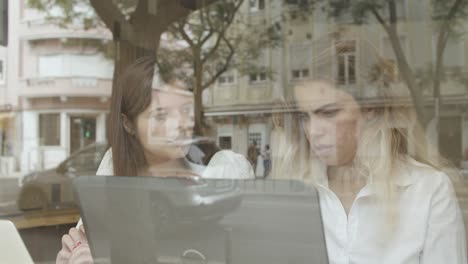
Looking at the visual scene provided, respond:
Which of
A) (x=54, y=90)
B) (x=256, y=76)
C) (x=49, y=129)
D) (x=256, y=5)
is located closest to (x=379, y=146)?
(x=54, y=90)

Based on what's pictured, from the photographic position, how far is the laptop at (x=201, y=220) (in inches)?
37.6

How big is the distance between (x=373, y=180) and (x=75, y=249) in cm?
75

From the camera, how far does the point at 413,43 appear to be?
17.8ft

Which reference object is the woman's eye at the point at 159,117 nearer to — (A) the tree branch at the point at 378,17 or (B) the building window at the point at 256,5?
(A) the tree branch at the point at 378,17

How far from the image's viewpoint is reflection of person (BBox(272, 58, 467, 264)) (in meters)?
1.01

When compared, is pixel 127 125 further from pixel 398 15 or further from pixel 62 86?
pixel 398 15

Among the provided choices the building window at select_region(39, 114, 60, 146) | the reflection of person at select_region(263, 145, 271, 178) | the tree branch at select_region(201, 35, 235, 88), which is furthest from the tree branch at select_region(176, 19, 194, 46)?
the reflection of person at select_region(263, 145, 271, 178)

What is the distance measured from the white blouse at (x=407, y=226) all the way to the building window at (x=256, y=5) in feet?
16.7

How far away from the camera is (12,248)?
62.9 inches

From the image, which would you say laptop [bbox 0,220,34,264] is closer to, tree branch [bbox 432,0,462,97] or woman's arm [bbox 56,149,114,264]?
woman's arm [bbox 56,149,114,264]

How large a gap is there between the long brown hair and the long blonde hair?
1.27 ft

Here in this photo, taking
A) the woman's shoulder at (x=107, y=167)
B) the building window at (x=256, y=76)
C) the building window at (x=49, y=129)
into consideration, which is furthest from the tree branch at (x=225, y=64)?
the woman's shoulder at (x=107, y=167)

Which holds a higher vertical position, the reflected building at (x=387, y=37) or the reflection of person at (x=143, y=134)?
the reflected building at (x=387, y=37)

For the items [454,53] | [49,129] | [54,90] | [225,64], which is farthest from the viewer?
[225,64]
